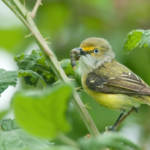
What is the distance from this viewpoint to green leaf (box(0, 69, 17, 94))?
2.15 m

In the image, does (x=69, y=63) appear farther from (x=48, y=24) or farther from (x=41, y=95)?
(x=48, y=24)

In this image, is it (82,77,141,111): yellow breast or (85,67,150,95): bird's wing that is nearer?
(82,77,141,111): yellow breast

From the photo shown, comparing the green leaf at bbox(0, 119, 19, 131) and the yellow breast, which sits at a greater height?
the green leaf at bbox(0, 119, 19, 131)

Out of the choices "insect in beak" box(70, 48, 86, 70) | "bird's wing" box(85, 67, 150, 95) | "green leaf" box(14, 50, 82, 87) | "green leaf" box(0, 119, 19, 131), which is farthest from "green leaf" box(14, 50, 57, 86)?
"bird's wing" box(85, 67, 150, 95)

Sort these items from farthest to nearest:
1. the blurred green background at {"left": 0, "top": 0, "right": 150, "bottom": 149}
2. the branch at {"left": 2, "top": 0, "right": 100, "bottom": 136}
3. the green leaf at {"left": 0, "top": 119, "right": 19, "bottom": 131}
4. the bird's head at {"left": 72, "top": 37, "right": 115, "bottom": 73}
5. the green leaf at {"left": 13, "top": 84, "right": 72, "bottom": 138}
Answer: the blurred green background at {"left": 0, "top": 0, "right": 150, "bottom": 149}
the bird's head at {"left": 72, "top": 37, "right": 115, "bottom": 73}
the green leaf at {"left": 0, "top": 119, "right": 19, "bottom": 131}
the branch at {"left": 2, "top": 0, "right": 100, "bottom": 136}
the green leaf at {"left": 13, "top": 84, "right": 72, "bottom": 138}

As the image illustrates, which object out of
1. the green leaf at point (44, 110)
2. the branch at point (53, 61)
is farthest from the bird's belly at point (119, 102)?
the green leaf at point (44, 110)

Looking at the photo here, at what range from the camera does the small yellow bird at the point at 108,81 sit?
363 centimetres

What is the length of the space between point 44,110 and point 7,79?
138 centimetres

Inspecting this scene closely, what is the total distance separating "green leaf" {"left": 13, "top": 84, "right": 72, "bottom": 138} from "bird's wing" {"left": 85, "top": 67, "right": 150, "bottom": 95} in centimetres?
284

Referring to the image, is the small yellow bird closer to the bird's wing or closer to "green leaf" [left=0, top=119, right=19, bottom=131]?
the bird's wing

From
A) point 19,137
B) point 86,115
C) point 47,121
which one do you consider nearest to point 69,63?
point 86,115

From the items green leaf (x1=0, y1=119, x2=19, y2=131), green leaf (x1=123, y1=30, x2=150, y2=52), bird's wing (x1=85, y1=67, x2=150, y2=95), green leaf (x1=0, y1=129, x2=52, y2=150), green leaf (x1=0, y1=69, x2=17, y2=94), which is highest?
green leaf (x1=0, y1=69, x2=17, y2=94)

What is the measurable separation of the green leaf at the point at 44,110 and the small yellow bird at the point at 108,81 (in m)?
2.35

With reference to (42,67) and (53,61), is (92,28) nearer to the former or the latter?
(42,67)
